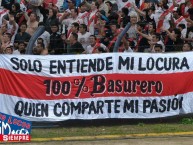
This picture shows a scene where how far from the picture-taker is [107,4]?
58.4ft

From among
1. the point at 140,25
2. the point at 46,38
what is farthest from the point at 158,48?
the point at 46,38

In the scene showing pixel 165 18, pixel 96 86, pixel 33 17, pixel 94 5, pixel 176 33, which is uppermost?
pixel 94 5

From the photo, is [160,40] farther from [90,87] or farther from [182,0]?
[182,0]

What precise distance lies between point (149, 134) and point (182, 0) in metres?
7.92

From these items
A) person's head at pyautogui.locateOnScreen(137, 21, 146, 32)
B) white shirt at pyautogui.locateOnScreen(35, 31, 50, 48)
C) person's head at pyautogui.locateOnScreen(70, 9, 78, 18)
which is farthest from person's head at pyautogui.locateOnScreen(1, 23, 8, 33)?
person's head at pyautogui.locateOnScreen(137, 21, 146, 32)

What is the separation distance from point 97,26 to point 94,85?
3.82m

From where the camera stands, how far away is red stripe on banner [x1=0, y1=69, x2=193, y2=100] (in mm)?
11992

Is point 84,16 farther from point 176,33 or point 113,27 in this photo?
point 176,33

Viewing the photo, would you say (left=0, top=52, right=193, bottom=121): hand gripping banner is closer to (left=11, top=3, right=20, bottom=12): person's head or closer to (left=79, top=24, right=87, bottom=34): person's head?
(left=79, top=24, right=87, bottom=34): person's head

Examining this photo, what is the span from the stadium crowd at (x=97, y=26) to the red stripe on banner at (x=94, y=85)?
1169 mm

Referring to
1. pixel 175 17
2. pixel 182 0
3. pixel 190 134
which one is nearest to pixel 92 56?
pixel 190 134

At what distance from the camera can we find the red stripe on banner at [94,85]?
39.3 feet

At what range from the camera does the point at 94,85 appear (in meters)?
12.2

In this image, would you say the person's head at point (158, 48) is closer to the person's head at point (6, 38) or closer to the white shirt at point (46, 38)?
the white shirt at point (46, 38)
